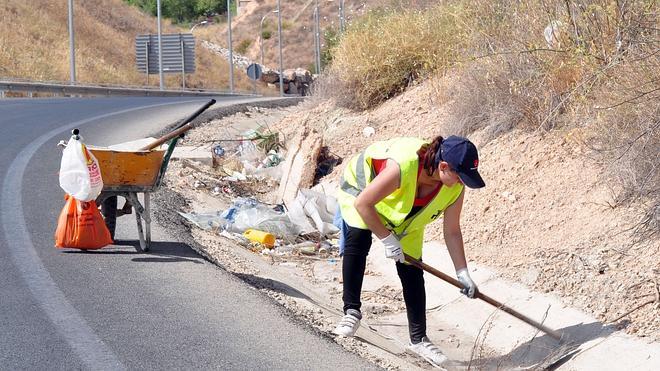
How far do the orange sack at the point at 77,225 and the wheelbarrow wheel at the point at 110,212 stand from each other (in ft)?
2.77

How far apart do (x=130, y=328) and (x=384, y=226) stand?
168 centimetres

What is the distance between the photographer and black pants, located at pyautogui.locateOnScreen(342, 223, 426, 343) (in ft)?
23.2

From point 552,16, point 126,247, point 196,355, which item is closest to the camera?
point 196,355

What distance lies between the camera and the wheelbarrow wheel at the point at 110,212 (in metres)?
9.24

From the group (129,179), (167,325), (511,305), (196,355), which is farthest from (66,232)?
(511,305)

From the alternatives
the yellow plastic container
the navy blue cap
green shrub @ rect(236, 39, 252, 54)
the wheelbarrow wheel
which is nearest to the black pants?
the navy blue cap

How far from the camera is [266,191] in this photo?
1520cm

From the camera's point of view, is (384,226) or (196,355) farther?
(384,226)

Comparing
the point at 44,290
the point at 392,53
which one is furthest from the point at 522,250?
the point at 392,53

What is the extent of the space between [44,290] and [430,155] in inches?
107

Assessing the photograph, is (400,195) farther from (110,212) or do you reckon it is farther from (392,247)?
(110,212)

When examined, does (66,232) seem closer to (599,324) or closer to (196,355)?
(196,355)

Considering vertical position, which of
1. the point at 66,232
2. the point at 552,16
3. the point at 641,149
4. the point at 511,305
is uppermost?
the point at 552,16

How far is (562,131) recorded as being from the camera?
10727 millimetres
